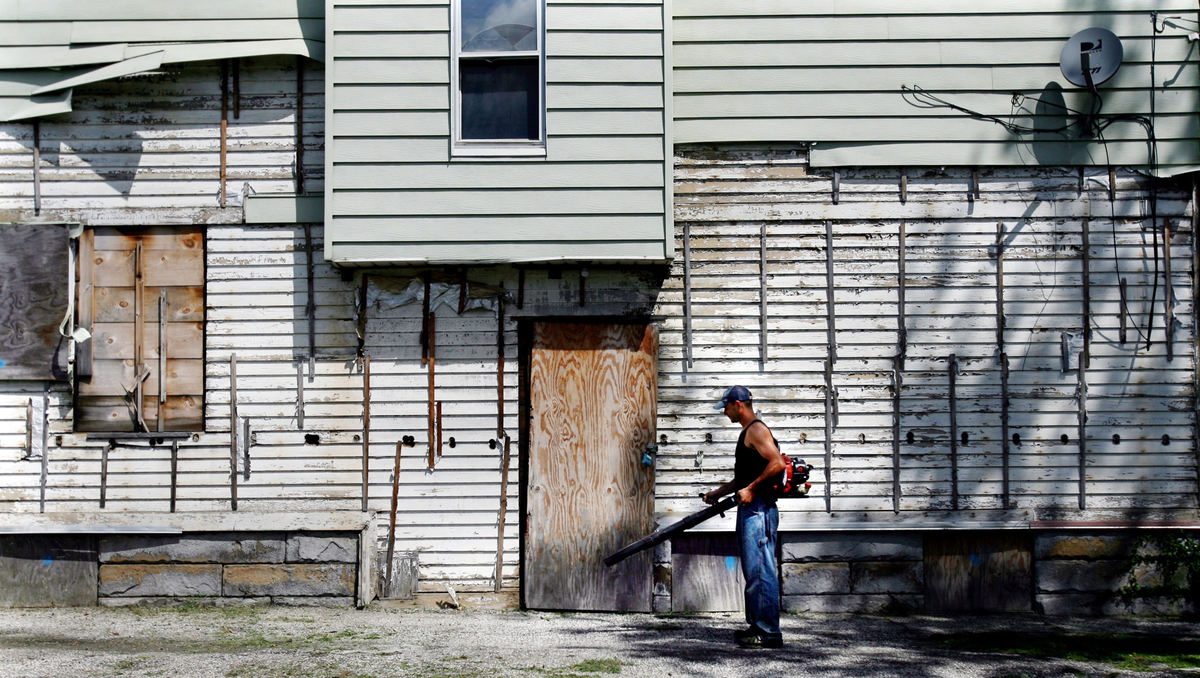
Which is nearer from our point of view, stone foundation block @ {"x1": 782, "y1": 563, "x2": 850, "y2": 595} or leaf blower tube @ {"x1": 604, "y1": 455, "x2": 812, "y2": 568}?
leaf blower tube @ {"x1": 604, "y1": 455, "x2": 812, "y2": 568}

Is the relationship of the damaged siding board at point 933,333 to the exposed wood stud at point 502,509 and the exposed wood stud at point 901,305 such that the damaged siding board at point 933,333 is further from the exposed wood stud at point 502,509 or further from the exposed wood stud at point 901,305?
the exposed wood stud at point 502,509

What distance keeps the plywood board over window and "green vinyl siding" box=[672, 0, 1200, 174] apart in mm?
4370

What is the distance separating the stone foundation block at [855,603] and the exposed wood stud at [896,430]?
0.74m

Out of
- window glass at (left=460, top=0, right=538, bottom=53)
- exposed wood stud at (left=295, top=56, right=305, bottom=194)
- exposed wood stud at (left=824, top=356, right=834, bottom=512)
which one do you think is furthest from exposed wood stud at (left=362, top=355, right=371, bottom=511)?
exposed wood stud at (left=824, top=356, right=834, bottom=512)

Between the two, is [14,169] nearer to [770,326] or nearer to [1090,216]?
[770,326]

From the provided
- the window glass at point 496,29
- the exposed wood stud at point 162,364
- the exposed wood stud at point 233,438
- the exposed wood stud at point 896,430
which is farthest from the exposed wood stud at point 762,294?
the exposed wood stud at point 162,364

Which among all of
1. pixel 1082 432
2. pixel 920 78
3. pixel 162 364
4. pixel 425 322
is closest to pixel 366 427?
pixel 425 322

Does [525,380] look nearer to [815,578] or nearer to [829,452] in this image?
[829,452]

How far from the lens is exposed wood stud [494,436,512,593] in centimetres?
855

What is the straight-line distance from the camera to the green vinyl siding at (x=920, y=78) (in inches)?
344

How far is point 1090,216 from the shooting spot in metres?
8.79

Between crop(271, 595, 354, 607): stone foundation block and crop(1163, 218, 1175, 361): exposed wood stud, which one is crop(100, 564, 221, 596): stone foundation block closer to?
crop(271, 595, 354, 607): stone foundation block

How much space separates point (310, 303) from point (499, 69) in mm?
2503

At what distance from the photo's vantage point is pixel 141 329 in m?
8.67
